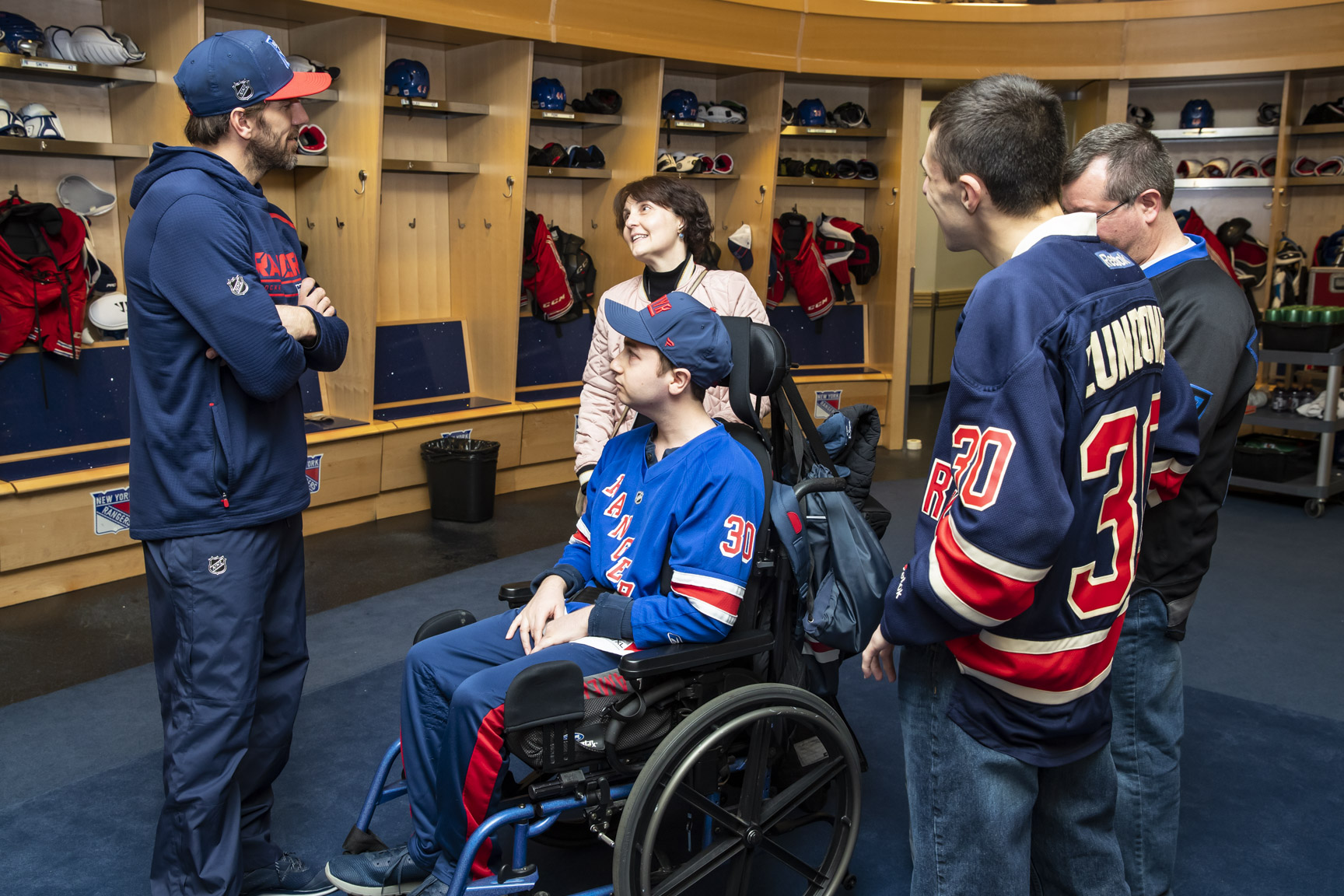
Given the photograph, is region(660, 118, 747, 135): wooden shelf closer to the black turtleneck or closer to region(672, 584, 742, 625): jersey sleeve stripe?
the black turtleneck

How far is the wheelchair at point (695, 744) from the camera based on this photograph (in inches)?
67.0

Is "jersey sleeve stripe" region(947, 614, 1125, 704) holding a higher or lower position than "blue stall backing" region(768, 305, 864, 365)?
lower

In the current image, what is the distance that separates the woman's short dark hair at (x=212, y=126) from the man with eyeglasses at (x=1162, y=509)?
154 cm

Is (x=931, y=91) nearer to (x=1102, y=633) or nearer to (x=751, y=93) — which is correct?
(x=751, y=93)

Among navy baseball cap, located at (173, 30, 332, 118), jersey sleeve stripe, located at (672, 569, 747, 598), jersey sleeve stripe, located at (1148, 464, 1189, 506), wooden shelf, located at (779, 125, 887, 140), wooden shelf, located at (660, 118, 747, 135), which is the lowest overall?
jersey sleeve stripe, located at (672, 569, 747, 598)

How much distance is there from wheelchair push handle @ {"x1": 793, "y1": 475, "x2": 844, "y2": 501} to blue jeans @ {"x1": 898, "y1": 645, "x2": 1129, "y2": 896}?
0.50 metres

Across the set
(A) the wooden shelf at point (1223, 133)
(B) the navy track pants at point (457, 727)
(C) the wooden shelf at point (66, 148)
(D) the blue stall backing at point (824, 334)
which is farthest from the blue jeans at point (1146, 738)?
(A) the wooden shelf at point (1223, 133)

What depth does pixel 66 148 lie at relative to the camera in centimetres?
396

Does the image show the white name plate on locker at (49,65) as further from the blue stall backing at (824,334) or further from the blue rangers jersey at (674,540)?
the blue stall backing at (824,334)

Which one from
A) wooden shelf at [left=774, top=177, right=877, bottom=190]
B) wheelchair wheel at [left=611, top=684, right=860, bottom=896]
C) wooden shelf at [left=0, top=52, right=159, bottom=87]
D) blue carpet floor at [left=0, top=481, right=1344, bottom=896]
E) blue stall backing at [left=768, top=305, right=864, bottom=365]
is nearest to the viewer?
wheelchair wheel at [left=611, top=684, right=860, bottom=896]

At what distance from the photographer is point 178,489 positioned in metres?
1.86

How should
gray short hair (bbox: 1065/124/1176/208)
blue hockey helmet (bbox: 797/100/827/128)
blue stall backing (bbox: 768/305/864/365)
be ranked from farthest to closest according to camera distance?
blue stall backing (bbox: 768/305/864/365) < blue hockey helmet (bbox: 797/100/827/128) < gray short hair (bbox: 1065/124/1176/208)

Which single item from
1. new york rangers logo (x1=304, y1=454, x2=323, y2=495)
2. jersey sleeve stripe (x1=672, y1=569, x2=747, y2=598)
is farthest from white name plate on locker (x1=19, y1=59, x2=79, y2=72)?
jersey sleeve stripe (x1=672, y1=569, x2=747, y2=598)

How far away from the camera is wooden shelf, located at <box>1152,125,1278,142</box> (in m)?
6.36
